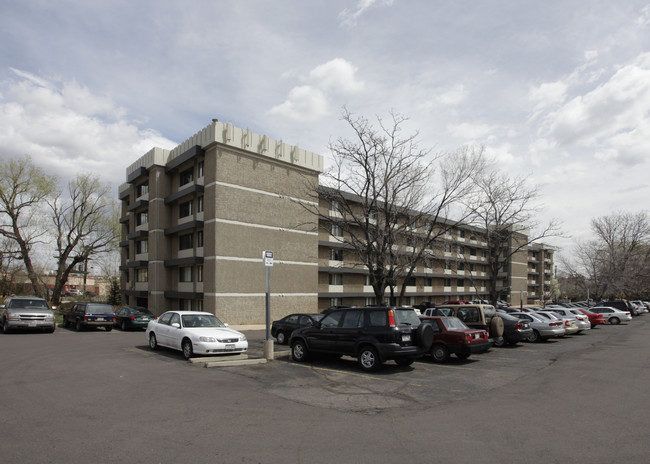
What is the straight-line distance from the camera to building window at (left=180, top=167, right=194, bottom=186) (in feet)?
107

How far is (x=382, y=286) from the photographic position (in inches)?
736

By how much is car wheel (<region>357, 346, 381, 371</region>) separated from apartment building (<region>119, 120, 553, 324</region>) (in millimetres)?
15098

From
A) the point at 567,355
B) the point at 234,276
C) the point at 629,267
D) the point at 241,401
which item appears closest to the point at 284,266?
the point at 234,276

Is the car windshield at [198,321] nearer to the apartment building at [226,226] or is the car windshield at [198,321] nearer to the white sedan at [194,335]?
the white sedan at [194,335]

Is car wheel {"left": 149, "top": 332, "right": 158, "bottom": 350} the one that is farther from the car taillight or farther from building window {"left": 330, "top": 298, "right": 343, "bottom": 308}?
building window {"left": 330, "top": 298, "right": 343, "bottom": 308}

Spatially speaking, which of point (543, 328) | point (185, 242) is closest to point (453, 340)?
point (543, 328)

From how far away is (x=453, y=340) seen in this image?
13.2 metres

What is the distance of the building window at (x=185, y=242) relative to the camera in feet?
106

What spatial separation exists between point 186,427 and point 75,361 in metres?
7.65

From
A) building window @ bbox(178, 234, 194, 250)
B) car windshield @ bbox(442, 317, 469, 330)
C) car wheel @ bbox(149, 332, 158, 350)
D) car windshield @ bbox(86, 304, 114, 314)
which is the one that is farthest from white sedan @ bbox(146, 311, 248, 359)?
building window @ bbox(178, 234, 194, 250)

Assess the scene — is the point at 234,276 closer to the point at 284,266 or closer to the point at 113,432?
the point at 284,266

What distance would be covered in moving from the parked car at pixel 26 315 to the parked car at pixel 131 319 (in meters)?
4.02

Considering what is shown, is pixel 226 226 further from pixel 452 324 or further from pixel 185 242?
pixel 452 324

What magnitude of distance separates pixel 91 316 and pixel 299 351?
51.1ft
